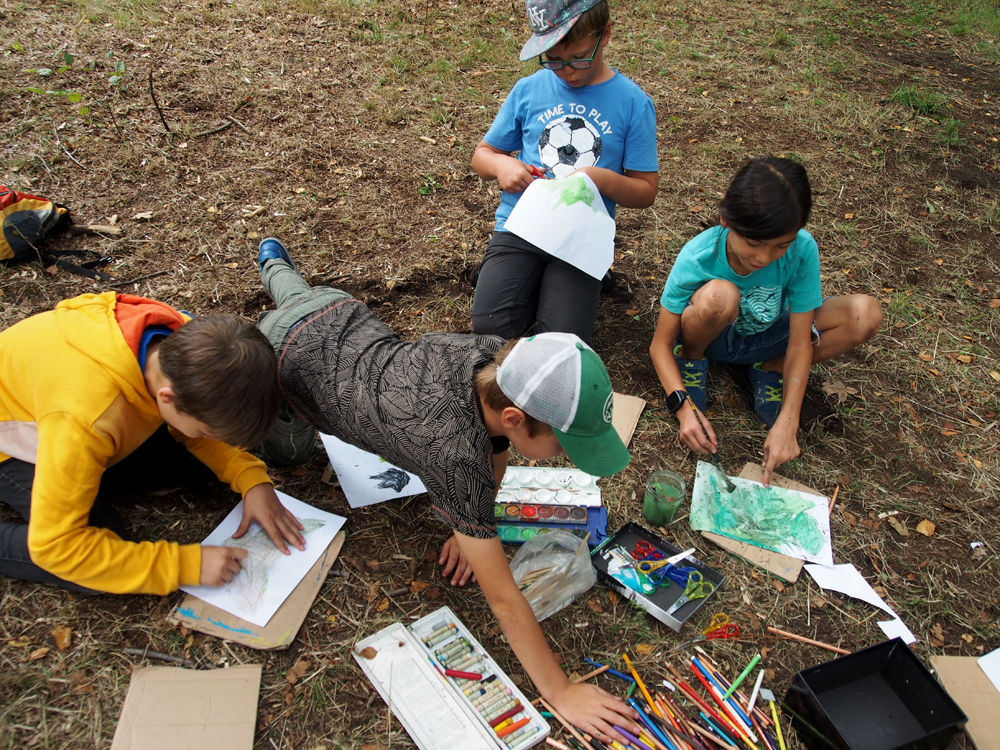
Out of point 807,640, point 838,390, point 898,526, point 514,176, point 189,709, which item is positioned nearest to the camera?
point 189,709

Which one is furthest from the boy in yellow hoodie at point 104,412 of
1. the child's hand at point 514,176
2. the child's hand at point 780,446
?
the child's hand at point 780,446

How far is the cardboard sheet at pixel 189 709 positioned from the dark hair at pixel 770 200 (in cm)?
228

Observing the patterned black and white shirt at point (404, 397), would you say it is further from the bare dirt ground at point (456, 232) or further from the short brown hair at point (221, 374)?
the bare dirt ground at point (456, 232)

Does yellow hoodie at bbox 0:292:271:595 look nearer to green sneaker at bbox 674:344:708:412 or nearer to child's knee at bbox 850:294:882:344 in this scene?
green sneaker at bbox 674:344:708:412

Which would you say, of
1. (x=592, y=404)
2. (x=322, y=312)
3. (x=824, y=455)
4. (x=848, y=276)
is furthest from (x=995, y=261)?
(x=322, y=312)

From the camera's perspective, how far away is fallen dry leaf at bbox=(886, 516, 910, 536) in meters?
2.46

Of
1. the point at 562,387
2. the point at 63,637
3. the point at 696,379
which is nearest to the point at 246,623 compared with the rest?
the point at 63,637

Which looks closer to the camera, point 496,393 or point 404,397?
point 496,393

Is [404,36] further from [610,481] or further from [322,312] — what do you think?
[610,481]

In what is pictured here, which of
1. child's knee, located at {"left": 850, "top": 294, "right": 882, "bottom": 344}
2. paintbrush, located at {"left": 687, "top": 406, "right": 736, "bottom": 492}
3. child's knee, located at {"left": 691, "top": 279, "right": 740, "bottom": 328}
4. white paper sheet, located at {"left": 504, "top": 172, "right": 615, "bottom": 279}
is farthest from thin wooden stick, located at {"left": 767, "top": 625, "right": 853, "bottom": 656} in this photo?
white paper sheet, located at {"left": 504, "top": 172, "right": 615, "bottom": 279}

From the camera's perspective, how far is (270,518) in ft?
7.08

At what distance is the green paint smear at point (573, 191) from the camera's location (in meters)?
2.58

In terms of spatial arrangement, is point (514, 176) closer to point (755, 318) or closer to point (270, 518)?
point (755, 318)

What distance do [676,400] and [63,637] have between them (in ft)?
7.82
